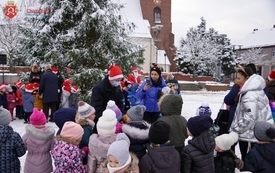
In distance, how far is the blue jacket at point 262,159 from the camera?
11.1 ft

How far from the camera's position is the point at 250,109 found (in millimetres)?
4465

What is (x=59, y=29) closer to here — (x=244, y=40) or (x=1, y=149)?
(x=1, y=149)

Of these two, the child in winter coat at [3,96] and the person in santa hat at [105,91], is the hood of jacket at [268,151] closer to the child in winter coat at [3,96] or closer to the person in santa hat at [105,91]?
the person in santa hat at [105,91]

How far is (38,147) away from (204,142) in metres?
2.06

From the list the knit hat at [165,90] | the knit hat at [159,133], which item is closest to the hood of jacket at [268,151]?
the knit hat at [159,133]

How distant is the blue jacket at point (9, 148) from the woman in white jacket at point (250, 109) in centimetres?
304

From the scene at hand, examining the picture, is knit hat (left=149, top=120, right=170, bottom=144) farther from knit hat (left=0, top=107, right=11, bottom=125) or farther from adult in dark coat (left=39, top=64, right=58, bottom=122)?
adult in dark coat (left=39, top=64, right=58, bottom=122)

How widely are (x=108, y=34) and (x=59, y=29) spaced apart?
6.59 ft

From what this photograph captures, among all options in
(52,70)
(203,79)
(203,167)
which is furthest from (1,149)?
(203,79)

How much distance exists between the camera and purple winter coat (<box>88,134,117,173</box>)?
3.56 meters

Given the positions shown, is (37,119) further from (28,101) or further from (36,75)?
(36,75)

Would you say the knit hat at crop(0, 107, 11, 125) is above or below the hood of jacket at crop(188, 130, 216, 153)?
above

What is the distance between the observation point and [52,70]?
980 centimetres

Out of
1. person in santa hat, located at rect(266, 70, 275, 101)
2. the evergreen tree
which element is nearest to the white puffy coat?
person in santa hat, located at rect(266, 70, 275, 101)
